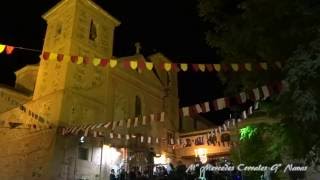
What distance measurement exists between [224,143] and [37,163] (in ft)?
41.7

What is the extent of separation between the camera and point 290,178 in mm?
16344

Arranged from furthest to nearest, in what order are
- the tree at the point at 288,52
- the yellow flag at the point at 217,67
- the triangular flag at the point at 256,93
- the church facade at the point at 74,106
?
the church facade at the point at 74,106 → the yellow flag at the point at 217,67 → the triangular flag at the point at 256,93 → the tree at the point at 288,52

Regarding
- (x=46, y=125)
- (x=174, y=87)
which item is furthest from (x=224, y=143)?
(x=46, y=125)

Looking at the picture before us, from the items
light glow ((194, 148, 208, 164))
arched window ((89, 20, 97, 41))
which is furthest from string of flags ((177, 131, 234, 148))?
arched window ((89, 20, 97, 41))

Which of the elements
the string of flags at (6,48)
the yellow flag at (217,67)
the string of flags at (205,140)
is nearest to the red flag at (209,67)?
the yellow flag at (217,67)

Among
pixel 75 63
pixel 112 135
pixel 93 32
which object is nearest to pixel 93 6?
pixel 93 32

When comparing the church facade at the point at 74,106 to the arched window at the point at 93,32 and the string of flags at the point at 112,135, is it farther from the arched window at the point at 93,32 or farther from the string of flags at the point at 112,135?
the string of flags at the point at 112,135

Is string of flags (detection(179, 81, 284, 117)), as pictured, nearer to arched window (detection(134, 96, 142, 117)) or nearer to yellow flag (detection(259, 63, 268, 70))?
yellow flag (detection(259, 63, 268, 70))

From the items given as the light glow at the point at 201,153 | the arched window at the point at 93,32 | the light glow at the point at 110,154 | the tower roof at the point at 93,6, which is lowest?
the light glow at the point at 110,154

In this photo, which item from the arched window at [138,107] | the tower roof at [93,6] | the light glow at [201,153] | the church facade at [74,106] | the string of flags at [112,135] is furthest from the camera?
the light glow at [201,153]

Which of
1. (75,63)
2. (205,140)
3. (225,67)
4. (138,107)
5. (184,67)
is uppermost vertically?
(75,63)

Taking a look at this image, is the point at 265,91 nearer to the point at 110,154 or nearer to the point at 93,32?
the point at 110,154

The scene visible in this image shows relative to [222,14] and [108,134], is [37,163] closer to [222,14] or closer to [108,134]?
[108,134]

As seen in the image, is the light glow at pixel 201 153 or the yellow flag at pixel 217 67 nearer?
the yellow flag at pixel 217 67
